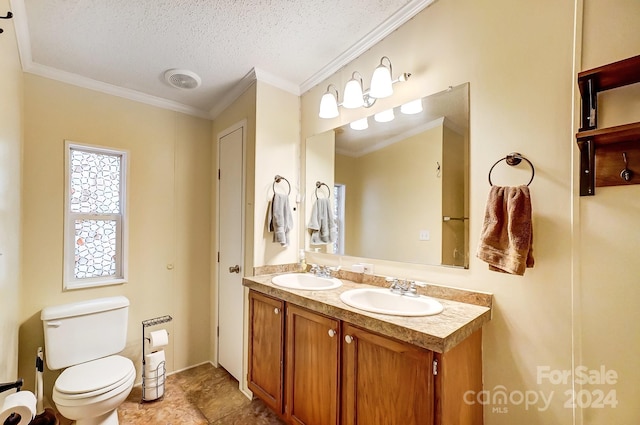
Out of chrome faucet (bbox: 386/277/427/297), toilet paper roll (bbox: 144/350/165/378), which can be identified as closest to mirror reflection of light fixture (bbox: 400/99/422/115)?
chrome faucet (bbox: 386/277/427/297)

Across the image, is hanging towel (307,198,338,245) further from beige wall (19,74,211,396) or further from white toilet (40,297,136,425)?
white toilet (40,297,136,425)

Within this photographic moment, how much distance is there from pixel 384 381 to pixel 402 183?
106 centimetres

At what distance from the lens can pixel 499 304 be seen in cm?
124

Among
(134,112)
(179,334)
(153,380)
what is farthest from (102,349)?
(134,112)

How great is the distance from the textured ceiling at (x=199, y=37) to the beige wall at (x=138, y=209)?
0.26 metres

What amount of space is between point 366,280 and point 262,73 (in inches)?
67.1

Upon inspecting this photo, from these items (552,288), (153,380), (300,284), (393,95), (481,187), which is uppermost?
(393,95)

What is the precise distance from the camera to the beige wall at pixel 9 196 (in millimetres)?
1269

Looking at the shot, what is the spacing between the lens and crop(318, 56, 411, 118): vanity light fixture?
1.60 meters

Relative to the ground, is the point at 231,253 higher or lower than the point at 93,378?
higher

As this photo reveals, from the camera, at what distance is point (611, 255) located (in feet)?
3.23

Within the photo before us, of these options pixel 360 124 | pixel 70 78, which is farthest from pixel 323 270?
pixel 70 78

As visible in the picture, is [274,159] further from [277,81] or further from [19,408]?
[19,408]

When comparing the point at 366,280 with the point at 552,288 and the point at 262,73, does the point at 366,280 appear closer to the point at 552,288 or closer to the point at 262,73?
the point at 552,288
